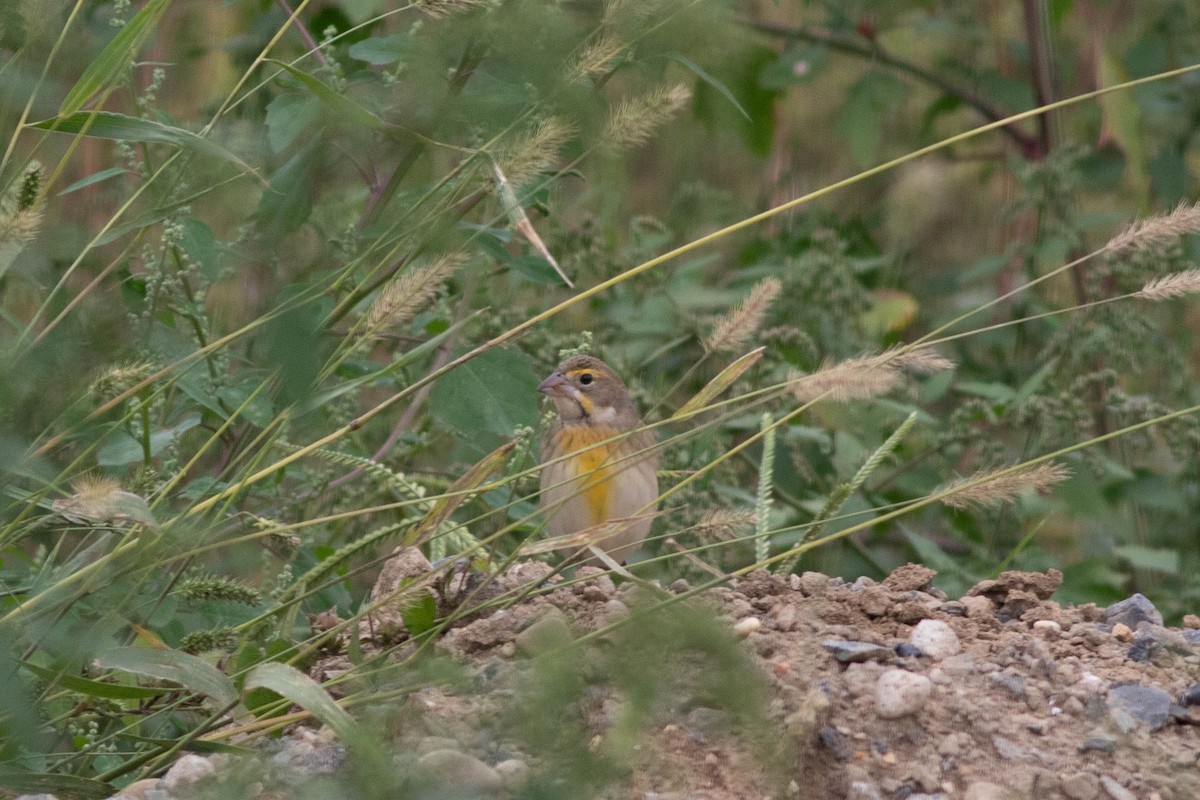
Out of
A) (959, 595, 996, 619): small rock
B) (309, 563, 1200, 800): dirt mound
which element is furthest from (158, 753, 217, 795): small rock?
(959, 595, 996, 619): small rock

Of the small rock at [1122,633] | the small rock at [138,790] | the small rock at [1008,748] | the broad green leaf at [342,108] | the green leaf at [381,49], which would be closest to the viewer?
the broad green leaf at [342,108]

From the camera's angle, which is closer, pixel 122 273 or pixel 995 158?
pixel 122 273

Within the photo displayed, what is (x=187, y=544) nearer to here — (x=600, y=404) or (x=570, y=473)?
(x=570, y=473)

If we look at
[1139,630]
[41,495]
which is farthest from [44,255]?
[1139,630]

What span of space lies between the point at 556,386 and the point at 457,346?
397 millimetres

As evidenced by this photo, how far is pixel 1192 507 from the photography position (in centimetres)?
577

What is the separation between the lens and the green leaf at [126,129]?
2480 mm

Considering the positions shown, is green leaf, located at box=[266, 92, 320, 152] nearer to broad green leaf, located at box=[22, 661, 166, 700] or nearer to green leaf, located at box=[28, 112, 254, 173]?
green leaf, located at box=[28, 112, 254, 173]

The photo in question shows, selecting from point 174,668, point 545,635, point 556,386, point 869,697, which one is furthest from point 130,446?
point 556,386

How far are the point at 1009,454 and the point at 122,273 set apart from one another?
314cm

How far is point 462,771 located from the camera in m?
2.30

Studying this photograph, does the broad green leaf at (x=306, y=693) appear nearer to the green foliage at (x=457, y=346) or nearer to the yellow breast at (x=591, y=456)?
the green foliage at (x=457, y=346)

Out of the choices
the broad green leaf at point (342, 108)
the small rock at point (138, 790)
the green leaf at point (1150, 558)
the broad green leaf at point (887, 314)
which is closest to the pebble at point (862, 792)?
the small rock at point (138, 790)

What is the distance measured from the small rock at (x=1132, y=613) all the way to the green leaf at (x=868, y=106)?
311 centimetres
